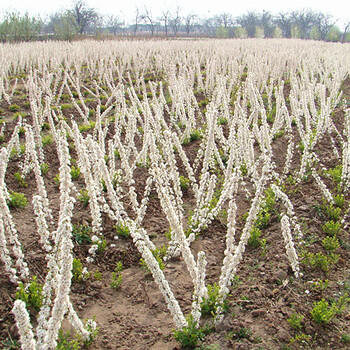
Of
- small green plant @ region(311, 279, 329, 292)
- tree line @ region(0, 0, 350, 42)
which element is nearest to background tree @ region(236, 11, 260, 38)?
tree line @ region(0, 0, 350, 42)

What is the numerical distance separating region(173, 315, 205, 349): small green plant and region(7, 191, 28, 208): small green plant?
3.56m

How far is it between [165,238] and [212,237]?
27.6 inches

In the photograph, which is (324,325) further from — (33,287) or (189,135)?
(189,135)

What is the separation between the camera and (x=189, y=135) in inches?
314

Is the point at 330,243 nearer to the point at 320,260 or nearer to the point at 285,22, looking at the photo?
the point at 320,260

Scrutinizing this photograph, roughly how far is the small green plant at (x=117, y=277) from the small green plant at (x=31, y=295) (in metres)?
0.80

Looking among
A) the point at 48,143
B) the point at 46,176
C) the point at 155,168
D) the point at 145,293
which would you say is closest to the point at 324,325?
the point at 145,293

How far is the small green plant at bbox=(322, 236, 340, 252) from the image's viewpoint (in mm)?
4195

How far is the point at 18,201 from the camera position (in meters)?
5.33

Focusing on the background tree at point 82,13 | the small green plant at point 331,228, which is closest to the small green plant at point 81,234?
the small green plant at point 331,228

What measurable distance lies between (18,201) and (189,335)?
3731 mm

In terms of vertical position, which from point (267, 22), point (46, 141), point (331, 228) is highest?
point (267, 22)

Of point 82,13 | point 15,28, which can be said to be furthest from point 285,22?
point 15,28

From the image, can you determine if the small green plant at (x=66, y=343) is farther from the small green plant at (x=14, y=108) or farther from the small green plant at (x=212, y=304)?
the small green plant at (x=14, y=108)
